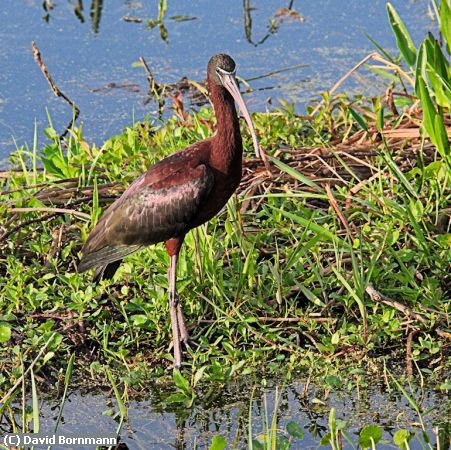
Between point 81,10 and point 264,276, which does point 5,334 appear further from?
point 81,10

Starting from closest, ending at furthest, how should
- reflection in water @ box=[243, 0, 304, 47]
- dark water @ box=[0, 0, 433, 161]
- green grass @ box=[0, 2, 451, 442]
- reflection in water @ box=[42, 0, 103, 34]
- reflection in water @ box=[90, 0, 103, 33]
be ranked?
green grass @ box=[0, 2, 451, 442] < dark water @ box=[0, 0, 433, 161] < reflection in water @ box=[243, 0, 304, 47] < reflection in water @ box=[90, 0, 103, 33] < reflection in water @ box=[42, 0, 103, 34]

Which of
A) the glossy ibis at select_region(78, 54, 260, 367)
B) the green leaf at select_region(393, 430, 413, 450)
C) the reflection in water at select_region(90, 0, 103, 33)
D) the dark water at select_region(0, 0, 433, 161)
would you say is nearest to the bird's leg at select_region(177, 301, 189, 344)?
the glossy ibis at select_region(78, 54, 260, 367)

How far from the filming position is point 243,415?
4.48 m

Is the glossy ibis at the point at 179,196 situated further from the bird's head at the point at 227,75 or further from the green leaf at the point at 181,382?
the green leaf at the point at 181,382

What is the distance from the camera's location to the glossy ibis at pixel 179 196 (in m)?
4.96

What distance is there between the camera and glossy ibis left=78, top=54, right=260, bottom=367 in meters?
4.96

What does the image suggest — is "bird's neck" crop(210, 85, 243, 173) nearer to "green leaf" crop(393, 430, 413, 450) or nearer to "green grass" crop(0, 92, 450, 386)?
"green grass" crop(0, 92, 450, 386)

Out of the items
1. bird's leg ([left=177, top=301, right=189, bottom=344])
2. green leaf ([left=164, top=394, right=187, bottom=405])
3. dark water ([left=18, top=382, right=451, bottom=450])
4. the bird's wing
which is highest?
the bird's wing

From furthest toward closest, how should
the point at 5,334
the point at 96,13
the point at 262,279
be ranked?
the point at 96,13 → the point at 262,279 → the point at 5,334

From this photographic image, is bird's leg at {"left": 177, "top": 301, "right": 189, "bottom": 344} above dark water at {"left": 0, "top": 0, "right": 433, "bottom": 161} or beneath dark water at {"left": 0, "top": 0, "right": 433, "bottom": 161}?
beneath

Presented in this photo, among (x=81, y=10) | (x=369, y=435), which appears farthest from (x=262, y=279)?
(x=81, y=10)

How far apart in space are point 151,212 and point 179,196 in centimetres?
20

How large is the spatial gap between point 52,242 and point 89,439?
1.64 m

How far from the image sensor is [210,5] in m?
9.16
